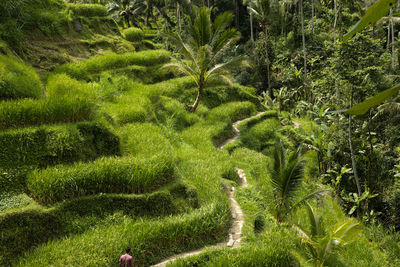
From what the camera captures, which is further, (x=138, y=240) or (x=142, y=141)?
(x=142, y=141)

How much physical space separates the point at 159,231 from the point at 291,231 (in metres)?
3.33

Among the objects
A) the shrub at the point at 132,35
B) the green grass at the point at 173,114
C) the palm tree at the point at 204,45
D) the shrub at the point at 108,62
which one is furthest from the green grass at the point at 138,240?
the shrub at the point at 132,35

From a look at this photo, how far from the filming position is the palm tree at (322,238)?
5.75 meters

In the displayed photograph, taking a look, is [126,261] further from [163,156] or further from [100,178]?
[163,156]

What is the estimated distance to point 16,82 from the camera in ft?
19.5

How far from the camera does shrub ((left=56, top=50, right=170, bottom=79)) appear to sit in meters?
9.36

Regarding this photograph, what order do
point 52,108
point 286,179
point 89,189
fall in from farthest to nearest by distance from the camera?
point 286,179 → point 52,108 → point 89,189

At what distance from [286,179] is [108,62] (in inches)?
324

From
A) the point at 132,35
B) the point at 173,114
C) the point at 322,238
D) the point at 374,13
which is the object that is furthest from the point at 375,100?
the point at 132,35

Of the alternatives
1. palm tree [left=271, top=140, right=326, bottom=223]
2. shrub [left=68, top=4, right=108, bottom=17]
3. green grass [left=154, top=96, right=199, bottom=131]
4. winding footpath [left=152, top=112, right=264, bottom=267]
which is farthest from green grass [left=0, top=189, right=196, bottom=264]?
shrub [left=68, top=4, right=108, bottom=17]

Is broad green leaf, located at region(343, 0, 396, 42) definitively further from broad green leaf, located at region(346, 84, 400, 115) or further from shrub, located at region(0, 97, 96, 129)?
shrub, located at region(0, 97, 96, 129)

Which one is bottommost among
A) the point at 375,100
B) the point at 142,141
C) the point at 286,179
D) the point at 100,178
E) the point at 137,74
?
the point at 286,179

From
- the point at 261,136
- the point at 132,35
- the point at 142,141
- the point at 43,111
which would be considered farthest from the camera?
the point at 132,35

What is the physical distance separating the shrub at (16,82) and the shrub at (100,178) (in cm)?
201
